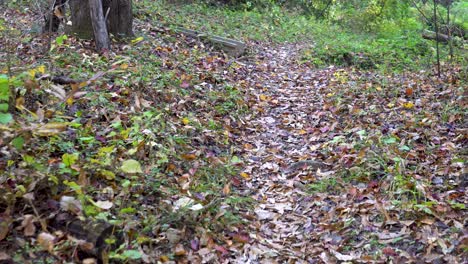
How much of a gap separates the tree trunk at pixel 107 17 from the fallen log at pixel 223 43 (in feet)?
7.06

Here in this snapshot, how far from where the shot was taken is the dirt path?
160 inches

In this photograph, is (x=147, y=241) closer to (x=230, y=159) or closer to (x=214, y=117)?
(x=230, y=159)

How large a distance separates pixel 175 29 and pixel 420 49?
20.7ft

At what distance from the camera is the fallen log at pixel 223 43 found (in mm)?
9844

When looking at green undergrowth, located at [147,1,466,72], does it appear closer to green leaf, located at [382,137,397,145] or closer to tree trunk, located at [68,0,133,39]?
tree trunk, located at [68,0,133,39]

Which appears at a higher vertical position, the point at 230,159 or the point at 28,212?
the point at 28,212

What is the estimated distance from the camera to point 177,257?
3.53 meters

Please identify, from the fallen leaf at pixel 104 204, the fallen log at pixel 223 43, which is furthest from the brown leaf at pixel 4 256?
the fallen log at pixel 223 43

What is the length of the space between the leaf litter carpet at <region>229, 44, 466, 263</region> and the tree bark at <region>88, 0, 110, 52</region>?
2.59 metres

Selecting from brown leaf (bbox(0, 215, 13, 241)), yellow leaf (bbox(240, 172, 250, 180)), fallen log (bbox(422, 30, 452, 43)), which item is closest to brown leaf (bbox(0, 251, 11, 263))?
brown leaf (bbox(0, 215, 13, 241))

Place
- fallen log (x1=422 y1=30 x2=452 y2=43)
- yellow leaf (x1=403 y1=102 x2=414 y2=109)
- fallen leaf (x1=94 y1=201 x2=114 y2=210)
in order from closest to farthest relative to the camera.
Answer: fallen leaf (x1=94 y1=201 x2=114 y2=210), yellow leaf (x1=403 y1=102 x2=414 y2=109), fallen log (x1=422 y1=30 x2=452 y2=43)

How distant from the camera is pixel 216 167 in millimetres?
4988

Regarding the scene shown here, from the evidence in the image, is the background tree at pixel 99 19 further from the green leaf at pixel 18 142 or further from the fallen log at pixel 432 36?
the fallen log at pixel 432 36

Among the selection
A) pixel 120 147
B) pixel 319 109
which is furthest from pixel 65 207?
pixel 319 109
